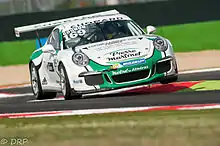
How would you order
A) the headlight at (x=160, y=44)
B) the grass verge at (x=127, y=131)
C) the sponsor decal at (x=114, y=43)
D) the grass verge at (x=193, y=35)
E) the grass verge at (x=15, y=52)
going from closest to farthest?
the grass verge at (x=127, y=131), the headlight at (x=160, y=44), the sponsor decal at (x=114, y=43), the grass verge at (x=193, y=35), the grass verge at (x=15, y=52)

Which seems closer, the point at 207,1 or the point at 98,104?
the point at 98,104

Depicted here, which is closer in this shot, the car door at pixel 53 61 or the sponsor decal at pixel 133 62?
the sponsor decal at pixel 133 62

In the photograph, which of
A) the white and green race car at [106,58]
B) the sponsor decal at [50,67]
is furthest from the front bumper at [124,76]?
the sponsor decal at [50,67]

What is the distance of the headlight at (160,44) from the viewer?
10852 mm

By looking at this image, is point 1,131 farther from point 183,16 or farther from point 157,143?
point 183,16

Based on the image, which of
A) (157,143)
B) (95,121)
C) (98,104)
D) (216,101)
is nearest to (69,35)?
(98,104)

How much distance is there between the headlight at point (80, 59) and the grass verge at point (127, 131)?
362 cm

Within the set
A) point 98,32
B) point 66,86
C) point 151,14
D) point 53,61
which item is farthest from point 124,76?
point 151,14

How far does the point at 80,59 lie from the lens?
1074 cm

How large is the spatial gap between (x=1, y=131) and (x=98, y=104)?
320cm

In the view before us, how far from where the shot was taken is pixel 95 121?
6.80 m

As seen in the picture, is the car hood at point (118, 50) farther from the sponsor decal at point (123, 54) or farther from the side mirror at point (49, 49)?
the side mirror at point (49, 49)

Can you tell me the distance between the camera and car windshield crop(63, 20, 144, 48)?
11.6 m

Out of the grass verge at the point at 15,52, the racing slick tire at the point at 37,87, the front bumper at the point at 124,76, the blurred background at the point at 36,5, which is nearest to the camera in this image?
the front bumper at the point at 124,76
